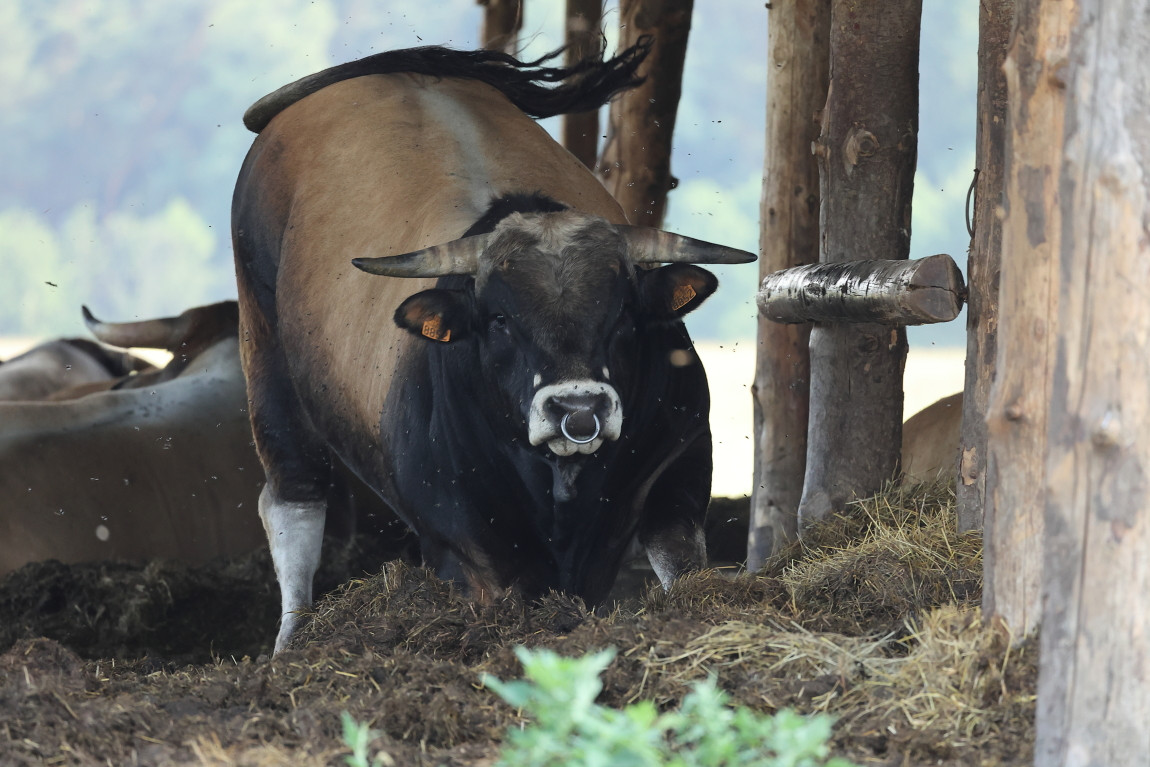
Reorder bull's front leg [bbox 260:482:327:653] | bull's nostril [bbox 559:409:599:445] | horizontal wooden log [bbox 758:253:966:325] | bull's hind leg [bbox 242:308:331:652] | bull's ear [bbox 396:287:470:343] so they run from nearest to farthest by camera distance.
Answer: bull's nostril [bbox 559:409:599:445]
horizontal wooden log [bbox 758:253:966:325]
bull's ear [bbox 396:287:470:343]
bull's front leg [bbox 260:482:327:653]
bull's hind leg [bbox 242:308:331:652]

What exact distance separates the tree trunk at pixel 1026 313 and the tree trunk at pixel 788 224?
316cm

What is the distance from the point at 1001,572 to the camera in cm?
271

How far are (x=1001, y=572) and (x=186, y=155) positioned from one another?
20119 millimetres

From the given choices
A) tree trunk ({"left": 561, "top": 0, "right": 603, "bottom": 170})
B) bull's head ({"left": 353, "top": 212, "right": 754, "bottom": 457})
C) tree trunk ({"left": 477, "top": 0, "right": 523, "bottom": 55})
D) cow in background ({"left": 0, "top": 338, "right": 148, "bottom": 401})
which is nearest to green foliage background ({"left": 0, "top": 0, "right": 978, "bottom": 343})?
cow in background ({"left": 0, "top": 338, "right": 148, "bottom": 401})

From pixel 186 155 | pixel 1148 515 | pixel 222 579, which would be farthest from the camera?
pixel 186 155

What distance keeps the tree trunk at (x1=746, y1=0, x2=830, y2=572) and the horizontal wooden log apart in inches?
35.9

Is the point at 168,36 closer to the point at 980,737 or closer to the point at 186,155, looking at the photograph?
the point at 186,155

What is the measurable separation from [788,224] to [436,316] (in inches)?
86.2

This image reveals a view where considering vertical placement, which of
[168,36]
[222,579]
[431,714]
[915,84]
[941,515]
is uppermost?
[168,36]

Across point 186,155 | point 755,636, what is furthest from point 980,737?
point 186,155

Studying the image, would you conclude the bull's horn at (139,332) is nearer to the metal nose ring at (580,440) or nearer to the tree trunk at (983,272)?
the metal nose ring at (580,440)

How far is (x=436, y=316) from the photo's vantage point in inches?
169

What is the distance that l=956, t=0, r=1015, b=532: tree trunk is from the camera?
4.09 meters

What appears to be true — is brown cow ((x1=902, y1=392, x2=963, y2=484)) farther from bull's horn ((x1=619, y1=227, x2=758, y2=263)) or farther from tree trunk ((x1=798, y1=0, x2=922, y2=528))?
bull's horn ((x1=619, y1=227, x2=758, y2=263))
